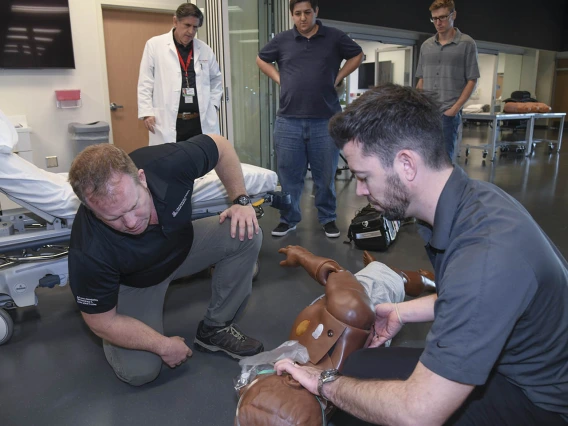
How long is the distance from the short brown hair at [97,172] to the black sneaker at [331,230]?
1876 mm

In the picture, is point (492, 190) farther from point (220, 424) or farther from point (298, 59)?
point (298, 59)

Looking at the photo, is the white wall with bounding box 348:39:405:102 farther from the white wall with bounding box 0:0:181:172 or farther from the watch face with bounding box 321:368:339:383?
the watch face with bounding box 321:368:339:383

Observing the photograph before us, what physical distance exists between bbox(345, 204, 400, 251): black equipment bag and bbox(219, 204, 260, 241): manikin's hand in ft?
3.69

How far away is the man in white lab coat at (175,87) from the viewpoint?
2.97 m

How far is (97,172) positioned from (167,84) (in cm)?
198

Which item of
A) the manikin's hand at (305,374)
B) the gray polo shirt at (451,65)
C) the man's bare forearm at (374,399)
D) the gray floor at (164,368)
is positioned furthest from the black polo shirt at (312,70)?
the man's bare forearm at (374,399)

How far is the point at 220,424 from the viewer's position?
4.30 feet

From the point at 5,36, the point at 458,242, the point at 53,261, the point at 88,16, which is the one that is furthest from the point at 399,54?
the point at 458,242

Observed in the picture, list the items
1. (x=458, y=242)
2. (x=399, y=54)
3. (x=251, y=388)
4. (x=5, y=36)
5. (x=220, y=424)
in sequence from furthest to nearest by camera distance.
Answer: (x=399, y=54) → (x=5, y=36) → (x=220, y=424) → (x=251, y=388) → (x=458, y=242)

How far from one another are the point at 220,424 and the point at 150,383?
13.5 inches

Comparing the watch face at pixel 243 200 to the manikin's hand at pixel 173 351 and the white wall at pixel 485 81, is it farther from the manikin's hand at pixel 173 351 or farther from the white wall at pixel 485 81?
the white wall at pixel 485 81

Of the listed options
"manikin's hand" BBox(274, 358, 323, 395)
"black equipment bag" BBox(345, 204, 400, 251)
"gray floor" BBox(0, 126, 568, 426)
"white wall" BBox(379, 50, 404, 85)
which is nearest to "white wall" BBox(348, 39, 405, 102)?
"white wall" BBox(379, 50, 404, 85)

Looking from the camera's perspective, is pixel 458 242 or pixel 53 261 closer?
pixel 458 242

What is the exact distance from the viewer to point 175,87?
2984 mm
